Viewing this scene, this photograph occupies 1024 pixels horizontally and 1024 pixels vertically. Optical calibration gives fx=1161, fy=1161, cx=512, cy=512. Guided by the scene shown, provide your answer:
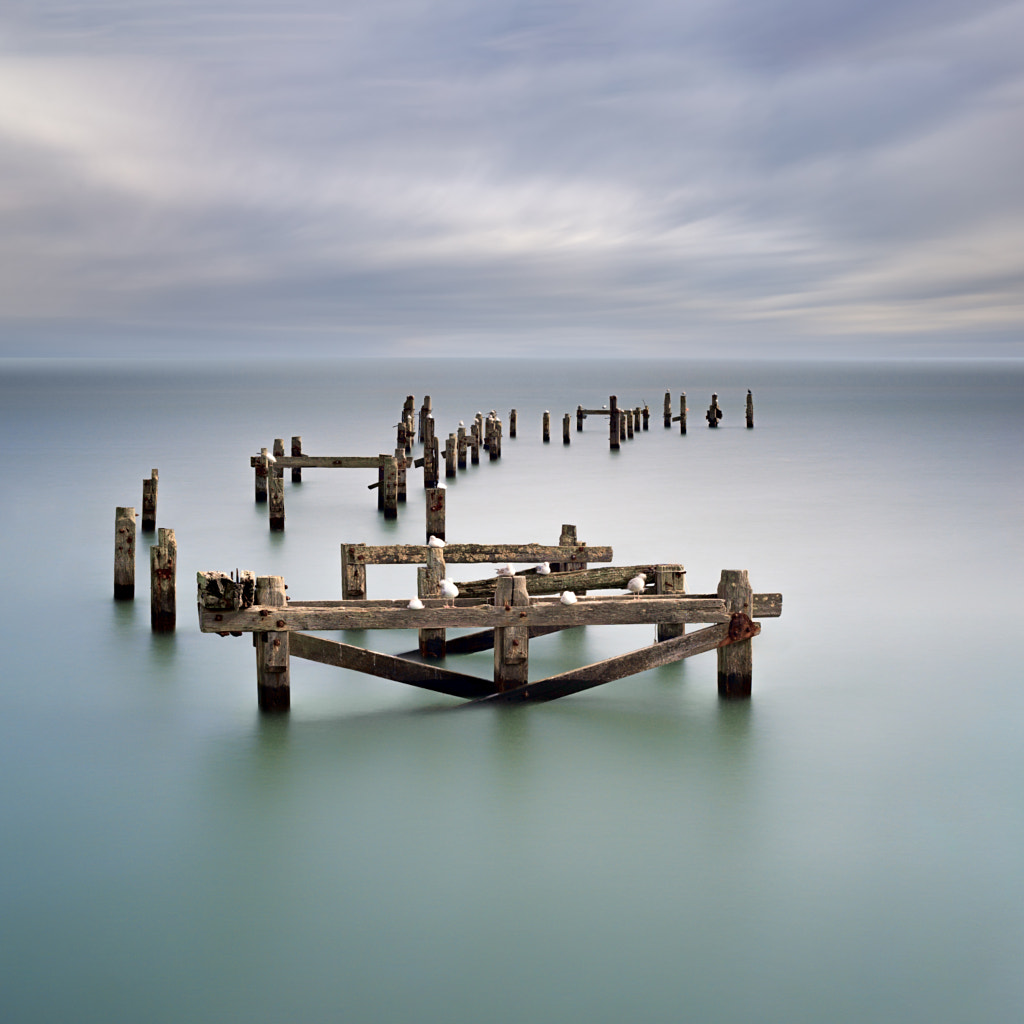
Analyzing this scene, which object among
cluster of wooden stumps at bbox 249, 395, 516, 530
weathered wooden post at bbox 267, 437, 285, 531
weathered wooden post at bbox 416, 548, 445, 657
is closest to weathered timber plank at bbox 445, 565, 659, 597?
weathered wooden post at bbox 416, 548, 445, 657

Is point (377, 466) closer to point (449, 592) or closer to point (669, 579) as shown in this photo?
point (669, 579)

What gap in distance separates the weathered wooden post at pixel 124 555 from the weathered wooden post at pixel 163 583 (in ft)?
4.21

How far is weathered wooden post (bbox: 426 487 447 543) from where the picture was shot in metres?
16.6

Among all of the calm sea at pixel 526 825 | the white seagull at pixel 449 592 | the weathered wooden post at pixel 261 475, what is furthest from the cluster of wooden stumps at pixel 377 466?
the white seagull at pixel 449 592

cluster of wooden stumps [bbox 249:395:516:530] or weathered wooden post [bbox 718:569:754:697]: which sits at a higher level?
cluster of wooden stumps [bbox 249:395:516:530]

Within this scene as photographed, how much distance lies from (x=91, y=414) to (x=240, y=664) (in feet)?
214

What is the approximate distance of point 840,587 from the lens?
18203 mm

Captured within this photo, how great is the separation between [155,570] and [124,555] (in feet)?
7.44

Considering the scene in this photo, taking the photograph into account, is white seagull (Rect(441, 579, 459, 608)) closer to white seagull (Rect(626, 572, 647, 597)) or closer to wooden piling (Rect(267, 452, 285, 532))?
white seagull (Rect(626, 572, 647, 597))

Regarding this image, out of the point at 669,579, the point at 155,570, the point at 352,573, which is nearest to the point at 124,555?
the point at 155,570

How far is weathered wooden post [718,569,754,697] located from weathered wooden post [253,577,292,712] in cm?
397

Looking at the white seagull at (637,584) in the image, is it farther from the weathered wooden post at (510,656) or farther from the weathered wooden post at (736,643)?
the weathered wooden post at (510,656)

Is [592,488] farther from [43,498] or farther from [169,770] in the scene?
[169,770]

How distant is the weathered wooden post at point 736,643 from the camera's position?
1070 centimetres
